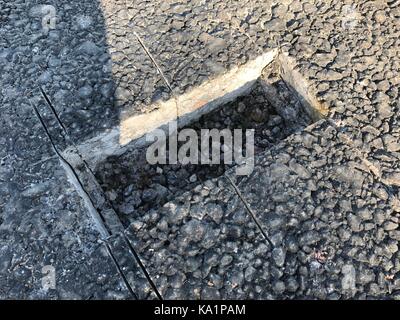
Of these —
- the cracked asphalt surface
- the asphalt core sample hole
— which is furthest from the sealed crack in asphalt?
the asphalt core sample hole

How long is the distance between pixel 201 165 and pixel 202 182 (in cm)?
16

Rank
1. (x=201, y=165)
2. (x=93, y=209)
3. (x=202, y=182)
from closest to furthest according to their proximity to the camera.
→ (x=93, y=209), (x=202, y=182), (x=201, y=165)

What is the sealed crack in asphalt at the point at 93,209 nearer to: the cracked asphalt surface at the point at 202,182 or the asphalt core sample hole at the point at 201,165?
the cracked asphalt surface at the point at 202,182

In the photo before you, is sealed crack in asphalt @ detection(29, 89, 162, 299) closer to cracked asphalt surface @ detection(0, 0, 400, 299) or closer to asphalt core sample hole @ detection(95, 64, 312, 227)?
cracked asphalt surface @ detection(0, 0, 400, 299)

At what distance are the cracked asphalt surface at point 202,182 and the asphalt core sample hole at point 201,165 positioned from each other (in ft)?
0.29

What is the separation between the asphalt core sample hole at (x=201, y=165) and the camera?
7.98ft

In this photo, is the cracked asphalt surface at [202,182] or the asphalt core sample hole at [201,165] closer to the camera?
the cracked asphalt surface at [202,182]

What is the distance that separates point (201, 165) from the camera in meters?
2.56

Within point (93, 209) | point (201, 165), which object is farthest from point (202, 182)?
point (93, 209)

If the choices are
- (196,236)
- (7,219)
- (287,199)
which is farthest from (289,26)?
(7,219)

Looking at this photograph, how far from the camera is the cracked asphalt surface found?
6.63 ft

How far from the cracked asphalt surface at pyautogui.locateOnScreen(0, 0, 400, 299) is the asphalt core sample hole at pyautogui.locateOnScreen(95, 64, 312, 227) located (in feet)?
0.29

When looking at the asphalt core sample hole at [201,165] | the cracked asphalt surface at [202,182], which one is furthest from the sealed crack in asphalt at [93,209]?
the asphalt core sample hole at [201,165]

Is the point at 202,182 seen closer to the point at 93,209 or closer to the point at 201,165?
the point at 201,165
